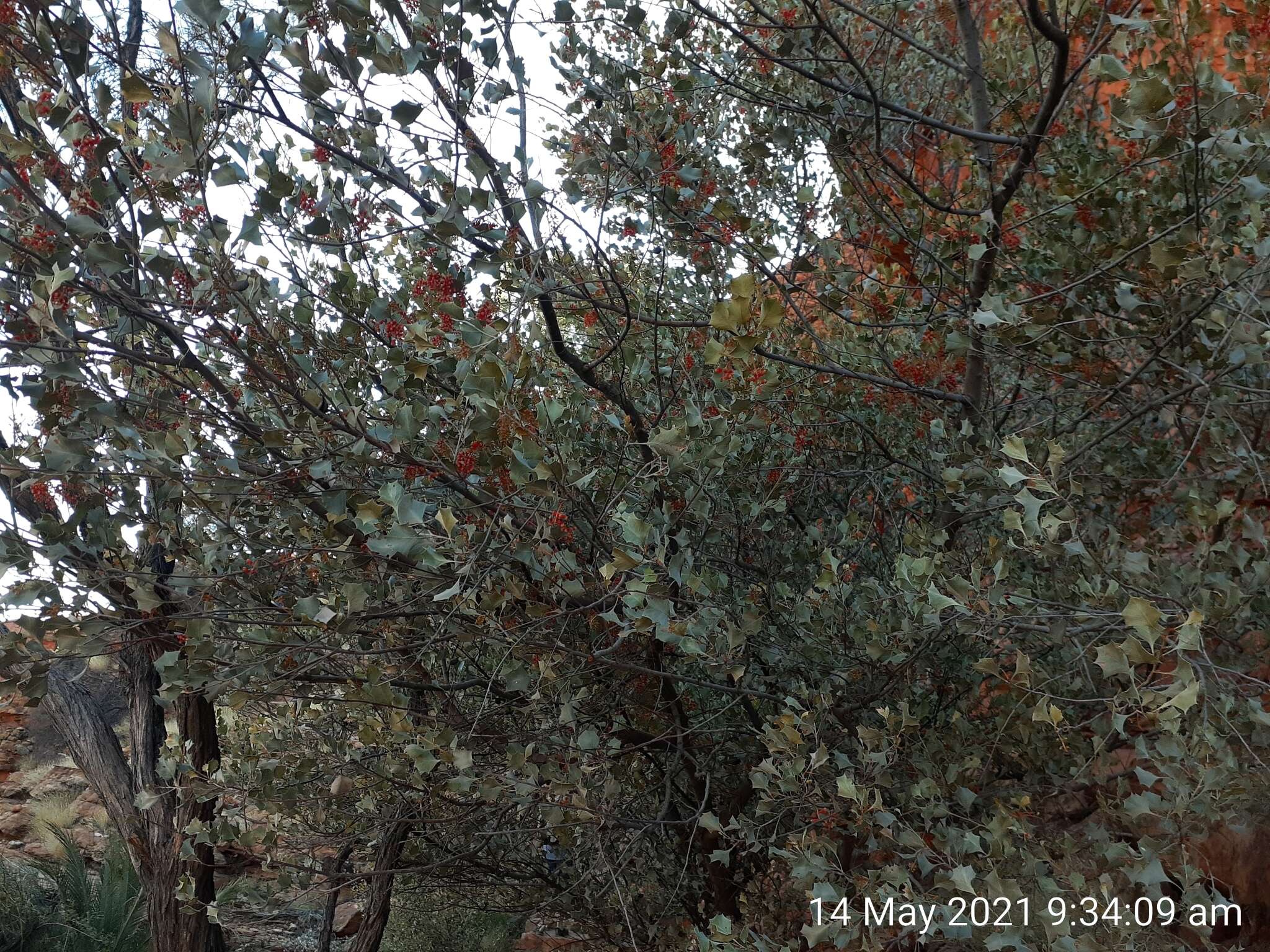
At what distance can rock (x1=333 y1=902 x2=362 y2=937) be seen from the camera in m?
7.60

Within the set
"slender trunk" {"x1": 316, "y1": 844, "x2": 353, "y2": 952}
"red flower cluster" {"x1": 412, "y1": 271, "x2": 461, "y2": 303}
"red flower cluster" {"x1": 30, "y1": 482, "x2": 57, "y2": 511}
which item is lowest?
"slender trunk" {"x1": 316, "y1": 844, "x2": 353, "y2": 952}

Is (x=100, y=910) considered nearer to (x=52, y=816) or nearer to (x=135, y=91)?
(x=52, y=816)

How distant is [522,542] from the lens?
1.99 meters

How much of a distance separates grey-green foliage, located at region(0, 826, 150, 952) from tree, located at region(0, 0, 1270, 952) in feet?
8.87

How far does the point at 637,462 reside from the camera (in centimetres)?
280

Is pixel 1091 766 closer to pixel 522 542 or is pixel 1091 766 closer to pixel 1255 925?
pixel 522 542

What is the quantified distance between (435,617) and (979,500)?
161 cm

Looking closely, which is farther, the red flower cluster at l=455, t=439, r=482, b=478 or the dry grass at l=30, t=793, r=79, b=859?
the dry grass at l=30, t=793, r=79, b=859

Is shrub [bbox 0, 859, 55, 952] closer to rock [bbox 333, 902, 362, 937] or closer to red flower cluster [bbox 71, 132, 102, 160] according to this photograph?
rock [bbox 333, 902, 362, 937]

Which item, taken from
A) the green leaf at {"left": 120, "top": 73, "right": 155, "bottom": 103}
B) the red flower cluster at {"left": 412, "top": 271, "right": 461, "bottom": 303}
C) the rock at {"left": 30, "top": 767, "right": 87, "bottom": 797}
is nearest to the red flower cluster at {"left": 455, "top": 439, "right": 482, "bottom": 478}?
the red flower cluster at {"left": 412, "top": 271, "right": 461, "bottom": 303}

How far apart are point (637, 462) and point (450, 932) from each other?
16.5 ft

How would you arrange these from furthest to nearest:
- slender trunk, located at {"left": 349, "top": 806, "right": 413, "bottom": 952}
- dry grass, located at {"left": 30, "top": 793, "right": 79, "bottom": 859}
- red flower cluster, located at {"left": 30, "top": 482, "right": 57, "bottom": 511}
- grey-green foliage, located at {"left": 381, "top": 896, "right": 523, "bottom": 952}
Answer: dry grass, located at {"left": 30, "top": 793, "right": 79, "bottom": 859} < grey-green foliage, located at {"left": 381, "top": 896, "right": 523, "bottom": 952} < slender trunk, located at {"left": 349, "top": 806, "right": 413, "bottom": 952} < red flower cluster, located at {"left": 30, "top": 482, "right": 57, "bottom": 511}
